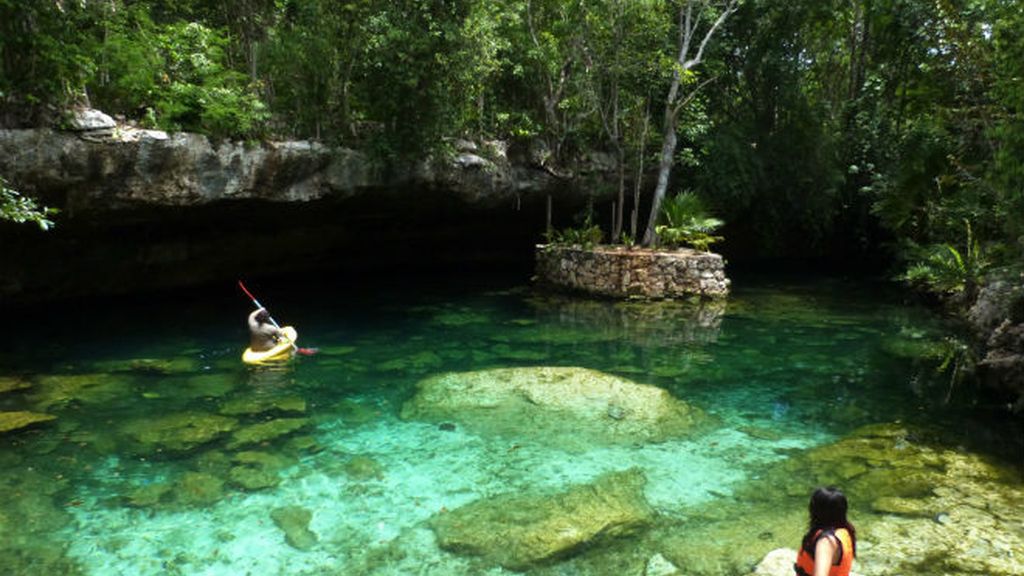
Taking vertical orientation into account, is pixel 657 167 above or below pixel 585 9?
below

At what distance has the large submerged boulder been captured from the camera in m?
9.08

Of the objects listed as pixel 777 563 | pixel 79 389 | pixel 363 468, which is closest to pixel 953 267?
pixel 777 563

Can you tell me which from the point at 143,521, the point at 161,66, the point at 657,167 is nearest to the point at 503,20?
the point at 657,167

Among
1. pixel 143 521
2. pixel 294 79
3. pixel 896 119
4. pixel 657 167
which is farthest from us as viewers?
pixel 896 119

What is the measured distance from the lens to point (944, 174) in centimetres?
1811

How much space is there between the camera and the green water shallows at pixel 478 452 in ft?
20.2

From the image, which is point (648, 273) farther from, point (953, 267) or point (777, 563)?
point (777, 563)

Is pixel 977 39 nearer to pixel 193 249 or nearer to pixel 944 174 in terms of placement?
pixel 944 174

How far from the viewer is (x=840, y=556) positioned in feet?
13.1

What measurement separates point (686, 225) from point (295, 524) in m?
14.9

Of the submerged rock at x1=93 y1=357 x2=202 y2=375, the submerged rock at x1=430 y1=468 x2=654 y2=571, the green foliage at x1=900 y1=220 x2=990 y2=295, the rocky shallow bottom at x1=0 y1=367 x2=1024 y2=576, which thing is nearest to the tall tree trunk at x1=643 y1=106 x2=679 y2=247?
the green foliage at x1=900 y1=220 x2=990 y2=295

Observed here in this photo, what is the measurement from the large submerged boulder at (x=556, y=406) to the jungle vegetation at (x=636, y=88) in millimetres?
5106

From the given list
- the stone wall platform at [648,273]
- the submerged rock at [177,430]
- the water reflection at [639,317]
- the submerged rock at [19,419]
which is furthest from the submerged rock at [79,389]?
the stone wall platform at [648,273]

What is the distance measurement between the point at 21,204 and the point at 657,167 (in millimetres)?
17371
